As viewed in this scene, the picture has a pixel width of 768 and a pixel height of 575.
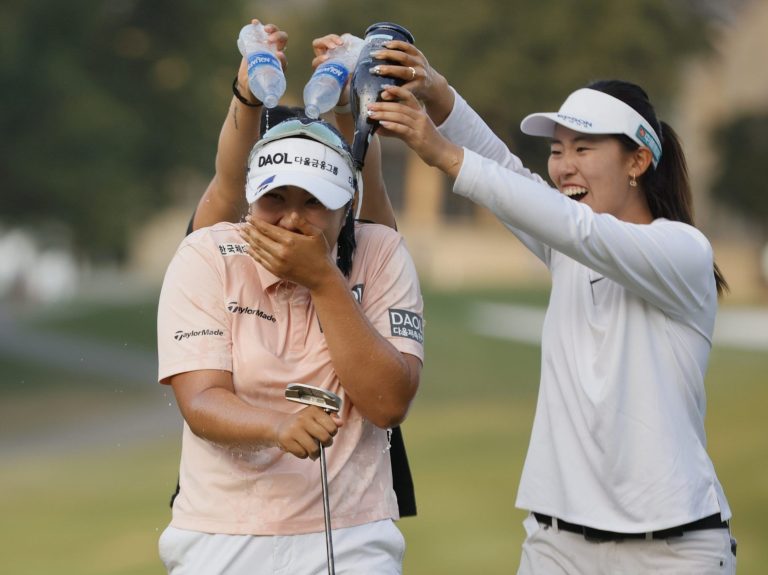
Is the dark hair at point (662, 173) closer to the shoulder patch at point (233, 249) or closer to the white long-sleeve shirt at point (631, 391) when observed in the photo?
the white long-sleeve shirt at point (631, 391)

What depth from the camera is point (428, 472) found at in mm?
13367

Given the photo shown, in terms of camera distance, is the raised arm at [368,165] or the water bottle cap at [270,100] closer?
the water bottle cap at [270,100]

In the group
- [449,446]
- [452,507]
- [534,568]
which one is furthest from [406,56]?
[449,446]

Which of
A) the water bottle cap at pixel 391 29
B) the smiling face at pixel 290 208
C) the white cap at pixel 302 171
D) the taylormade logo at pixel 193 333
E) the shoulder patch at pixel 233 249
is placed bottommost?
the taylormade logo at pixel 193 333

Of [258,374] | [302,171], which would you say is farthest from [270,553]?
[302,171]

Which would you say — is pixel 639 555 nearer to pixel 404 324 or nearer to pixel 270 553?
pixel 404 324

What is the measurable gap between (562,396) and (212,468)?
106 cm

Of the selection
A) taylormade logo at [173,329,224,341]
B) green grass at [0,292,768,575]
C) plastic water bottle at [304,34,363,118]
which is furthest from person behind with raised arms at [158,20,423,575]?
green grass at [0,292,768,575]

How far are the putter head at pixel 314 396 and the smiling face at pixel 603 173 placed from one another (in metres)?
1.30

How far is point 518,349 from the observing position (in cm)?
2619

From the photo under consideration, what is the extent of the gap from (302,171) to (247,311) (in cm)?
35

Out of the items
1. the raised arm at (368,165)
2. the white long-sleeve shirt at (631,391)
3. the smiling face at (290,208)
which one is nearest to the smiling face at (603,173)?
the white long-sleeve shirt at (631,391)

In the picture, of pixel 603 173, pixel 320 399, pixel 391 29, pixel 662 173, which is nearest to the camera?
pixel 320 399

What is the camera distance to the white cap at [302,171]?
301 centimetres
